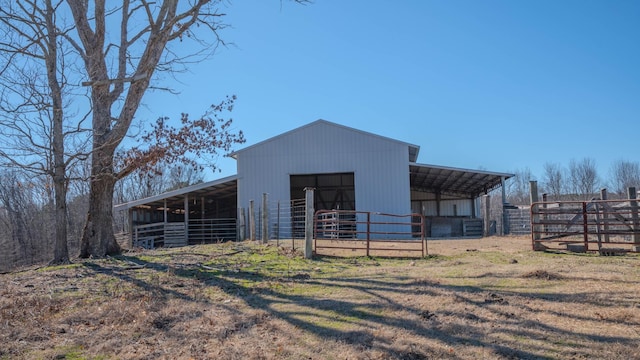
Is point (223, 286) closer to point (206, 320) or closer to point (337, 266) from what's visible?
point (206, 320)

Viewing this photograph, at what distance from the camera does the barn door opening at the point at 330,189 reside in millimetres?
27781

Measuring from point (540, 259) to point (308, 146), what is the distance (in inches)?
531

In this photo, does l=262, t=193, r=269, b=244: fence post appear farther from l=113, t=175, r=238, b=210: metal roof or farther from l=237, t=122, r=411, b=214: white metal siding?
l=113, t=175, r=238, b=210: metal roof

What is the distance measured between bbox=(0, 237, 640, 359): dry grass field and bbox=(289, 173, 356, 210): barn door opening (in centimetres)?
1875

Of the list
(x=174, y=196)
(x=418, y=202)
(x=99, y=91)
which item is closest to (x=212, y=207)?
(x=174, y=196)

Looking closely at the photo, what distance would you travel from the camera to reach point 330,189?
91.2ft

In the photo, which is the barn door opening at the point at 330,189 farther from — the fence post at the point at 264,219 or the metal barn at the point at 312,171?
the fence post at the point at 264,219

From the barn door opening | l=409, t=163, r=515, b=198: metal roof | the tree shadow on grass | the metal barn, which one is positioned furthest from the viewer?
the barn door opening

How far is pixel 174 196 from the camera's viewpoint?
939 inches

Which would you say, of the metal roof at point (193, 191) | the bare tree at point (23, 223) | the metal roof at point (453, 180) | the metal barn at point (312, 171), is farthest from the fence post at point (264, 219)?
the bare tree at point (23, 223)

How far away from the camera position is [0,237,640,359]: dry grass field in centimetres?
434

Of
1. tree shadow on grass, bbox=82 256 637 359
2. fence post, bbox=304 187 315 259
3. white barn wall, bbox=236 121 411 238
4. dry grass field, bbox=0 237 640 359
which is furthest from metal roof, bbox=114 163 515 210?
tree shadow on grass, bbox=82 256 637 359

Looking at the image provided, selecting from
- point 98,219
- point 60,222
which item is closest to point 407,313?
point 60,222

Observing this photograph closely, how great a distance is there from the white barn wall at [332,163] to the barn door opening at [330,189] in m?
5.71
